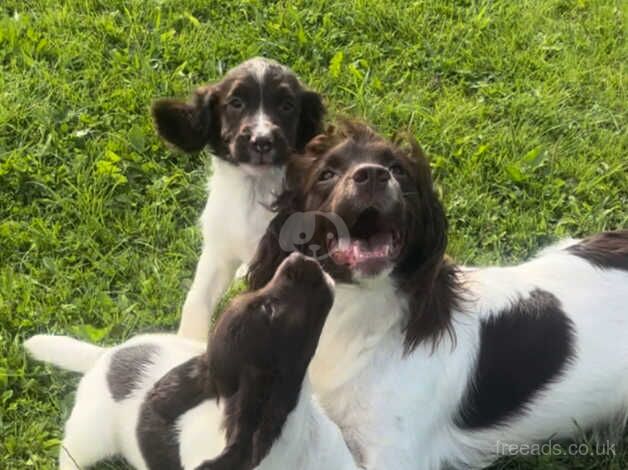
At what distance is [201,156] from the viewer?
5.07 metres

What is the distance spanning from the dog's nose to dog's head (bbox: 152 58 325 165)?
826 mm

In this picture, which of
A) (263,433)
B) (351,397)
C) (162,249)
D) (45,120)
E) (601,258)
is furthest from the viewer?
(45,120)

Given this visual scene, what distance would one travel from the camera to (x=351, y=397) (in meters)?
3.65

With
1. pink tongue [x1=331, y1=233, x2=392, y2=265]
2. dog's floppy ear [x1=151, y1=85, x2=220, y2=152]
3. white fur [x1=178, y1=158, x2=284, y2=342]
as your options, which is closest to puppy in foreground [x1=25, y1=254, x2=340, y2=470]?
pink tongue [x1=331, y1=233, x2=392, y2=265]

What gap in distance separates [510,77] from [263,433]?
3.41 m

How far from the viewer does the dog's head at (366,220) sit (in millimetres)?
3291

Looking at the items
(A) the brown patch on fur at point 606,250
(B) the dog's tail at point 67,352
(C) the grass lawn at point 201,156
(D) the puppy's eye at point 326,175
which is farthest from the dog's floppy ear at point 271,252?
(A) the brown patch on fur at point 606,250

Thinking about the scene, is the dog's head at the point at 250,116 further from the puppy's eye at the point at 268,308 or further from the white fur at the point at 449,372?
the puppy's eye at the point at 268,308

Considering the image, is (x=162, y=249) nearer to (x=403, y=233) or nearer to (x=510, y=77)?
(x=403, y=233)

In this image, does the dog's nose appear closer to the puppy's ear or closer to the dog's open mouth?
the dog's open mouth

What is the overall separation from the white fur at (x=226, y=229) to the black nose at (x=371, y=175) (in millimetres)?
868

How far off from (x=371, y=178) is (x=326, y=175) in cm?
27

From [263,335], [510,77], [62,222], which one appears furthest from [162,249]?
[510,77]
